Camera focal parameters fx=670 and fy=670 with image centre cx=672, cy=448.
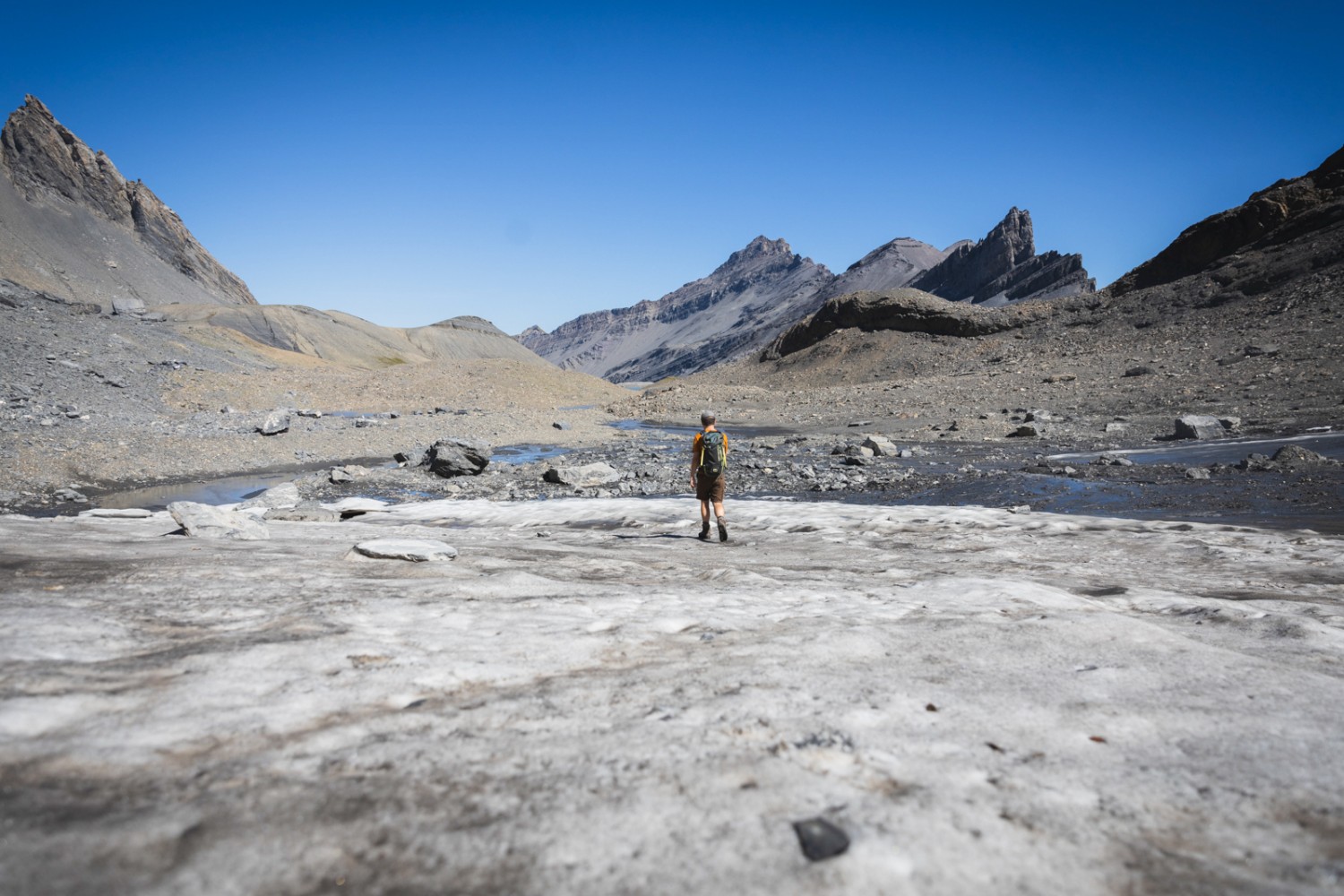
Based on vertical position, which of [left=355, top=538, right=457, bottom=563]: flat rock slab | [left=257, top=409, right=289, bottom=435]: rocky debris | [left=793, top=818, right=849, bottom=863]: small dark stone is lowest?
[left=793, top=818, right=849, bottom=863]: small dark stone

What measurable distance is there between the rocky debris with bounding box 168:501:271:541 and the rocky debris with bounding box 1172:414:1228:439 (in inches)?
992

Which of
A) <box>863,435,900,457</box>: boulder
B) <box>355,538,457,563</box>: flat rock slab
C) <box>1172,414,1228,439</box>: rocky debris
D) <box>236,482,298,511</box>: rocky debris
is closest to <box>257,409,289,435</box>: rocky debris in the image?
<box>236,482,298,511</box>: rocky debris

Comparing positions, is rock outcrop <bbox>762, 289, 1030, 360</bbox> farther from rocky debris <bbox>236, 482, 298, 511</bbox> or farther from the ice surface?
the ice surface

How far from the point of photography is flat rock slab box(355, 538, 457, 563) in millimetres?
6539

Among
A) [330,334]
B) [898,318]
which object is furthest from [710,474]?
[330,334]

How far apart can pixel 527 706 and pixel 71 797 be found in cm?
152

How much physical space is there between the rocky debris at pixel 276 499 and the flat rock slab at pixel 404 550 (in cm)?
831

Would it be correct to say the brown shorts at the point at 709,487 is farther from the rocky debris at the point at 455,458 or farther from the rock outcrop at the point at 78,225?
the rock outcrop at the point at 78,225

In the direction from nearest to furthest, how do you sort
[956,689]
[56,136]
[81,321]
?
1. [956,689]
2. [81,321]
3. [56,136]

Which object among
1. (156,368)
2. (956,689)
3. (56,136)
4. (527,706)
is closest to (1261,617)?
(956,689)

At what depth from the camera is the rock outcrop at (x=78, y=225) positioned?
3612 inches

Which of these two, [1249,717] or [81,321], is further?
[81,321]

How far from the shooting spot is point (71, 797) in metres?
2.05

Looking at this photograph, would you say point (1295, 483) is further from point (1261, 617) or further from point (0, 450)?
point (0, 450)
